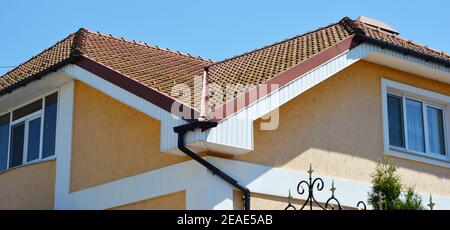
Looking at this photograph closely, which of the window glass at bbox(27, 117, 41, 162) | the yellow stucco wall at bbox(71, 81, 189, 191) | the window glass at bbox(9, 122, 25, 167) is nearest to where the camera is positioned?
the yellow stucco wall at bbox(71, 81, 189, 191)

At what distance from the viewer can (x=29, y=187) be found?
18.0 m

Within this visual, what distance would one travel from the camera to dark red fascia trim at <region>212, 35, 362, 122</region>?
13.4 meters

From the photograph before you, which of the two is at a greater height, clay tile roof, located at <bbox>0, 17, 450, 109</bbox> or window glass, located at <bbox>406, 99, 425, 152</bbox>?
clay tile roof, located at <bbox>0, 17, 450, 109</bbox>

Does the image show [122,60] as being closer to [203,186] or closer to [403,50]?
[203,186]

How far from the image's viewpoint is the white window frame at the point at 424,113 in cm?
1680

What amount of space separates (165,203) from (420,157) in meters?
5.26

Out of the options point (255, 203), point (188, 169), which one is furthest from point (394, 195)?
point (188, 169)

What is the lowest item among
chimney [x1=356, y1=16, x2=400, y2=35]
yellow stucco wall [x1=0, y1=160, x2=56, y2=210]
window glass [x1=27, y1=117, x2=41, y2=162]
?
yellow stucco wall [x1=0, y1=160, x2=56, y2=210]

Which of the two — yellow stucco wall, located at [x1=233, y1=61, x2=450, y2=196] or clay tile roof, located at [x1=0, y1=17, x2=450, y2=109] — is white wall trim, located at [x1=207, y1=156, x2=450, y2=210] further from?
clay tile roof, located at [x1=0, y1=17, x2=450, y2=109]

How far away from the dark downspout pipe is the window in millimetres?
5130

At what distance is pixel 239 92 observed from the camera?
1392cm

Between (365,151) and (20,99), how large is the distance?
7.09 m

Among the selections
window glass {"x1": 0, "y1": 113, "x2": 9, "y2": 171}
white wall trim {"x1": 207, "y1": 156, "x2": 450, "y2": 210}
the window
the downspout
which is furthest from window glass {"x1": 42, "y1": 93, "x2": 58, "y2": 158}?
white wall trim {"x1": 207, "y1": 156, "x2": 450, "y2": 210}
